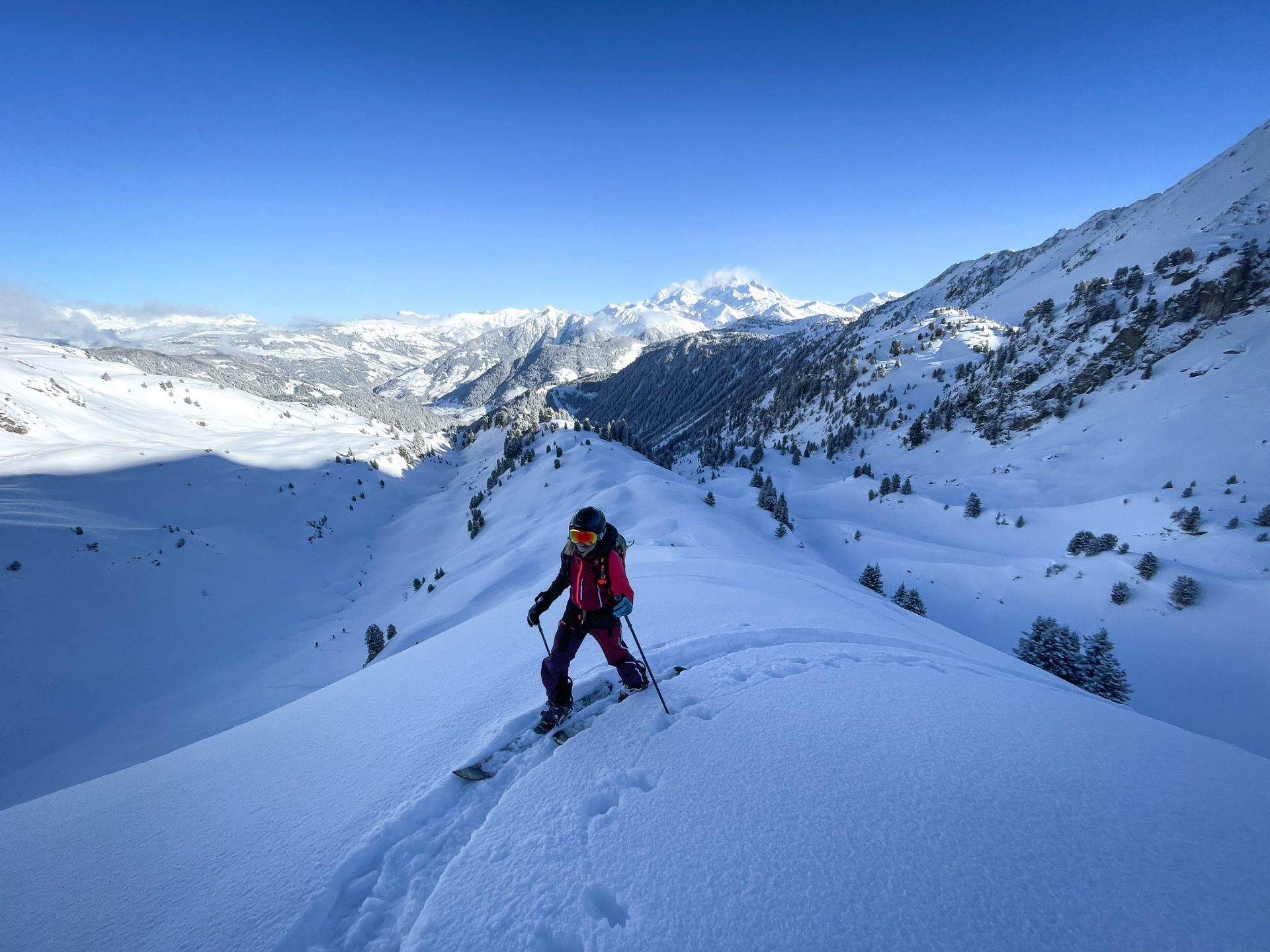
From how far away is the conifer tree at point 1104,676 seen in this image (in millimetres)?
17297

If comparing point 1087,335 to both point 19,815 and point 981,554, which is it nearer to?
point 981,554

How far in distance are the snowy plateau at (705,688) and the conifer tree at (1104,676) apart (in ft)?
2.29

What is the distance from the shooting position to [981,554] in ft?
116

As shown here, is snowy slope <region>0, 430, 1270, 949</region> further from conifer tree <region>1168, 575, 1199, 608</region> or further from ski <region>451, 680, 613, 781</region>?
conifer tree <region>1168, 575, 1199, 608</region>

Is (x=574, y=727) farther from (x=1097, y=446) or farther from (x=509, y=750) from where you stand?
(x=1097, y=446)

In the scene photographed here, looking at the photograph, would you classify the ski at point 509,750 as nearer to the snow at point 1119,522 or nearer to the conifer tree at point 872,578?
the snow at point 1119,522

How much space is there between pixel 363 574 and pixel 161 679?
21.0 m

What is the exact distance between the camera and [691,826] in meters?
3.61

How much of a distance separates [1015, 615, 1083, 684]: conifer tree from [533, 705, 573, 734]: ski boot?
21.4 m

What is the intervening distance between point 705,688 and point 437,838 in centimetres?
325

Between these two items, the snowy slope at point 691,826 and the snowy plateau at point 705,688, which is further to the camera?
the snowy plateau at point 705,688

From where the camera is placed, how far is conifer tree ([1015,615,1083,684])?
59.2 feet

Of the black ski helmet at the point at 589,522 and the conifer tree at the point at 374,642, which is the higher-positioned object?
the black ski helmet at the point at 589,522

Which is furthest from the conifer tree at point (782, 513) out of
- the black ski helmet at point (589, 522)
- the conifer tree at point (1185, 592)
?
the black ski helmet at point (589, 522)
